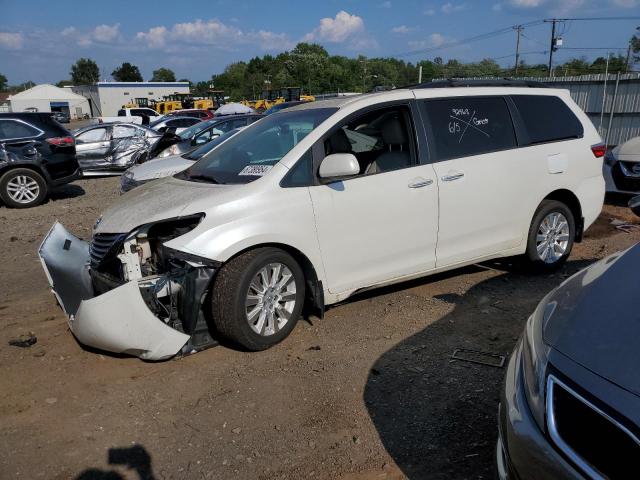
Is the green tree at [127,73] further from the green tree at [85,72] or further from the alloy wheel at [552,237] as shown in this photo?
the alloy wheel at [552,237]

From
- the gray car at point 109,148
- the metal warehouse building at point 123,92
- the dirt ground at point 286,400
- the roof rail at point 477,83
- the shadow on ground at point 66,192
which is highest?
the metal warehouse building at point 123,92

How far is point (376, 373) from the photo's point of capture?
12.1ft

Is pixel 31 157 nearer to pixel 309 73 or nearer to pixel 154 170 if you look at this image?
pixel 154 170

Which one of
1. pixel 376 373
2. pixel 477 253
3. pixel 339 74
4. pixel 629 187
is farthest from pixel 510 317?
pixel 339 74

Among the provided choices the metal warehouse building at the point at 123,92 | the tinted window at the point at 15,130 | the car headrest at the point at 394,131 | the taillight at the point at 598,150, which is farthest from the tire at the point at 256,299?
the metal warehouse building at the point at 123,92

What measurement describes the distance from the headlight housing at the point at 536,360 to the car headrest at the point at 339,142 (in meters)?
2.31

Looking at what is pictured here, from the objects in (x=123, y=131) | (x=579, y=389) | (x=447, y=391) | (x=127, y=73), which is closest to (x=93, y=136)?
(x=123, y=131)

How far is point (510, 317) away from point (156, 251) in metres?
2.97

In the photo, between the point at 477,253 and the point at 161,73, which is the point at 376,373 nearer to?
the point at 477,253

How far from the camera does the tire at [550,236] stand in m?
5.25

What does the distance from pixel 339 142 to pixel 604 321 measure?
2.75m

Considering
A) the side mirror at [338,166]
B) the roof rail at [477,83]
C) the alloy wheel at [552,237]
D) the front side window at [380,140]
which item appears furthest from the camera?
the alloy wheel at [552,237]

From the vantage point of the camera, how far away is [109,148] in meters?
13.9

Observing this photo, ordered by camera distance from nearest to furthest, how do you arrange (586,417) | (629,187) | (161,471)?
1. (586,417)
2. (161,471)
3. (629,187)
